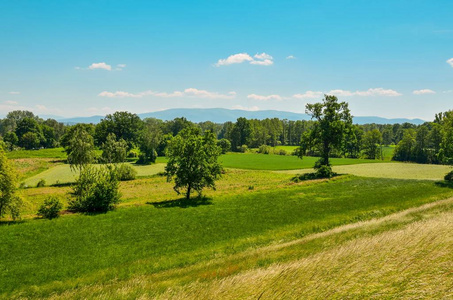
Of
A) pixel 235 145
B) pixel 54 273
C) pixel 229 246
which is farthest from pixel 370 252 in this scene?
pixel 235 145

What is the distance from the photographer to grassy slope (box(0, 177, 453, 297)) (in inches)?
749

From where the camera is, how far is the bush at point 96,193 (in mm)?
34197

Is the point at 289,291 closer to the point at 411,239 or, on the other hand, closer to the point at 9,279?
the point at 411,239

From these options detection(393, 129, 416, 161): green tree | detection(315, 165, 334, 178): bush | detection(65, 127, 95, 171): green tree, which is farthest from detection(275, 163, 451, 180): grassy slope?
detection(65, 127, 95, 171): green tree

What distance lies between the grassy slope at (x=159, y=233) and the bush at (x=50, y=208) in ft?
5.28

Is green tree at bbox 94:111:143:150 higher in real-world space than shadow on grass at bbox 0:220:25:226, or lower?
higher

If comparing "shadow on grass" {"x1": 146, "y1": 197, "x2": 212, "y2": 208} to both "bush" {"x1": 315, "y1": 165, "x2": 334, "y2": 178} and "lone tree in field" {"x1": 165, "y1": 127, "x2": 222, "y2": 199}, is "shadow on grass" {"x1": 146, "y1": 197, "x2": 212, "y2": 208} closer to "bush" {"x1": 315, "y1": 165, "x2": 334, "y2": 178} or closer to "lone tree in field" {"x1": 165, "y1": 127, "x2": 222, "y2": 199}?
"lone tree in field" {"x1": 165, "y1": 127, "x2": 222, "y2": 199}

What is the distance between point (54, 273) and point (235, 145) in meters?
145

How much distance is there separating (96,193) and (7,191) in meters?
8.92

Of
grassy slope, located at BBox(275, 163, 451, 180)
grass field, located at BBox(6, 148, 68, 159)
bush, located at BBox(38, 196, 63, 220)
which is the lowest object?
bush, located at BBox(38, 196, 63, 220)

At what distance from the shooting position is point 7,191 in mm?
28375

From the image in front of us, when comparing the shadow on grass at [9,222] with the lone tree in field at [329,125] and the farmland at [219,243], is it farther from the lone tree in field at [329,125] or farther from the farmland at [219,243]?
the lone tree in field at [329,125]

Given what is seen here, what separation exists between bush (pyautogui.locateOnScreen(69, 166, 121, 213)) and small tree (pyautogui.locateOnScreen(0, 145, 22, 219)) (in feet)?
22.1

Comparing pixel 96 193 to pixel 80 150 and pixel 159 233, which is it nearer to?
pixel 159 233
